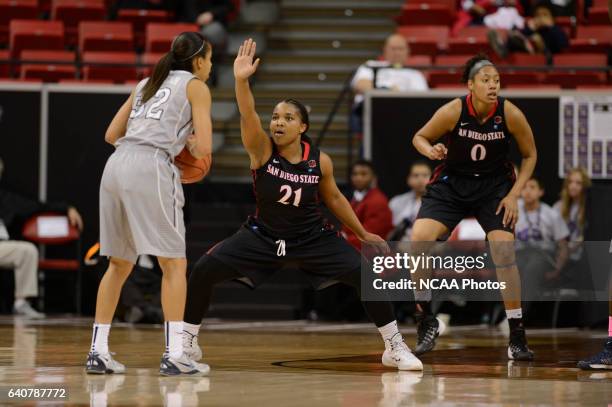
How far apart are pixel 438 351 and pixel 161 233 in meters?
2.86

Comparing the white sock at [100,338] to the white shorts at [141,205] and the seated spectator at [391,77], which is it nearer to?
the white shorts at [141,205]

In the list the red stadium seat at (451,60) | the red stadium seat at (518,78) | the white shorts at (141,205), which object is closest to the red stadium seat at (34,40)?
the red stadium seat at (451,60)

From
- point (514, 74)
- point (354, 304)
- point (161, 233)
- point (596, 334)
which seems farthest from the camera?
point (514, 74)

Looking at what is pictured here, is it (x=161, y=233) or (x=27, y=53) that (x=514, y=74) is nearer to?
(x=27, y=53)

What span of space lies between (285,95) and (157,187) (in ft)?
30.5

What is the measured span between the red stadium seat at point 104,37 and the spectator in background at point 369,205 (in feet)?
14.3

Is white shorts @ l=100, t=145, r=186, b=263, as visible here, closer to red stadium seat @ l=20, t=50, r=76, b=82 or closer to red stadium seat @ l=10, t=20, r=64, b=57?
red stadium seat @ l=20, t=50, r=76, b=82

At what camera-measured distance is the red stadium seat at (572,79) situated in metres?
13.3

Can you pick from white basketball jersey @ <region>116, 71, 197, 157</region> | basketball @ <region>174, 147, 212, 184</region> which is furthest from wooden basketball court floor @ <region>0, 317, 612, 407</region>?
white basketball jersey @ <region>116, 71, 197, 157</region>

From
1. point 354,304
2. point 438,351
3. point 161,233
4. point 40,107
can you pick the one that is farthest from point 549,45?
point 161,233

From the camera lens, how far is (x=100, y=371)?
6.02 m

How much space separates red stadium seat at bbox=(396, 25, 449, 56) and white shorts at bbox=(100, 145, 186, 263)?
885cm

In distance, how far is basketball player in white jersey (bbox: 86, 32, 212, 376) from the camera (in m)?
5.99

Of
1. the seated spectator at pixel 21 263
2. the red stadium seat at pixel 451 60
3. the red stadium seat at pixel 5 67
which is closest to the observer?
the seated spectator at pixel 21 263
